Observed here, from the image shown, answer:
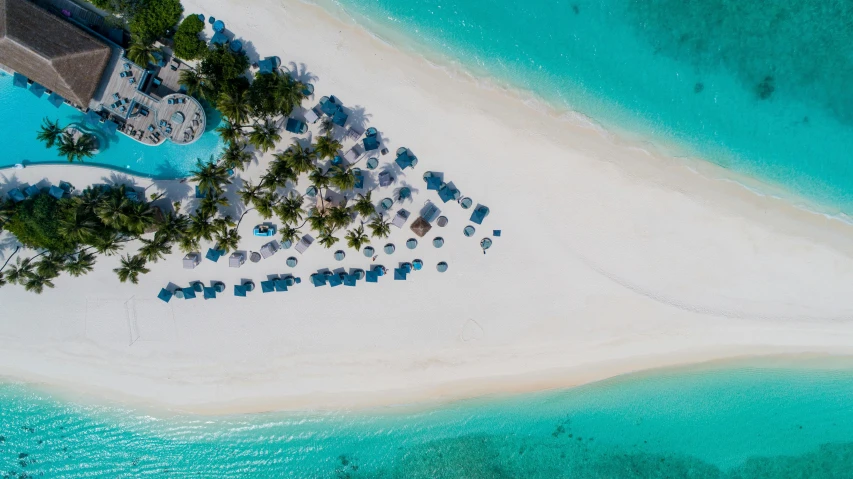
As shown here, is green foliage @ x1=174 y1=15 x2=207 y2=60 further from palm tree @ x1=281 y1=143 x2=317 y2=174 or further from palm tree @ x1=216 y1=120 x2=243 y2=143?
palm tree @ x1=281 y1=143 x2=317 y2=174

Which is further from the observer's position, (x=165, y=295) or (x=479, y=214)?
(x=165, y=295)

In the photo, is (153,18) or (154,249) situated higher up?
(153,18)

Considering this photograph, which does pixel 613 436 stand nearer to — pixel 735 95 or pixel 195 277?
pixel 735 95

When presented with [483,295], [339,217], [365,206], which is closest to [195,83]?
[339,217]

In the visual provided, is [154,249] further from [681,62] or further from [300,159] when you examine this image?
[681,62]

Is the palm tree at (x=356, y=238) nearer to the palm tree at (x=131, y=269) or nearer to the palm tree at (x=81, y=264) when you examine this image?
the palm tree at (x=131, y=269)

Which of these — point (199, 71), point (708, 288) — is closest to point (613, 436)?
point (708, 288)

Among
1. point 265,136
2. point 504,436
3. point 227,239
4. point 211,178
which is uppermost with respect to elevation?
point 265,136
